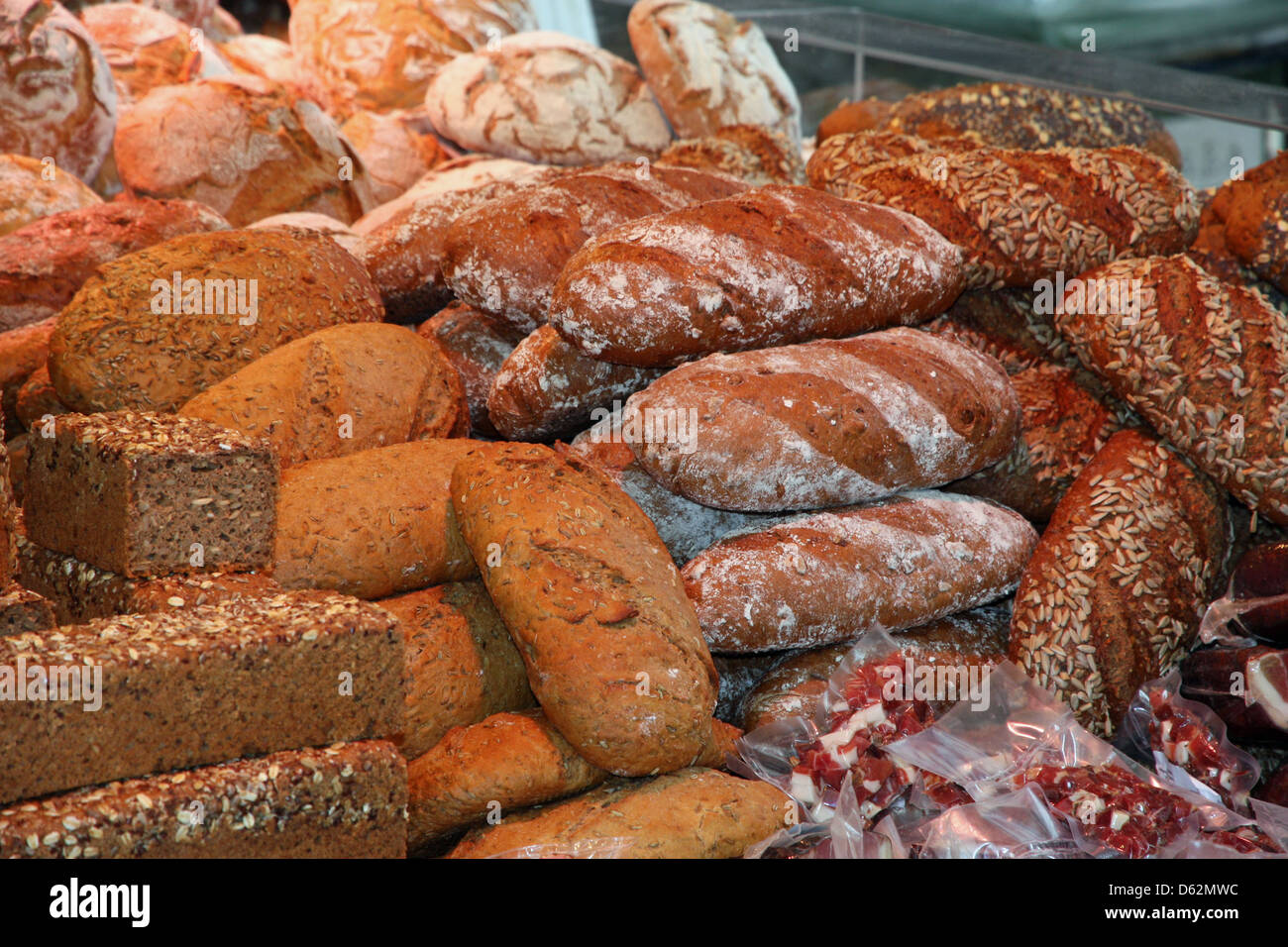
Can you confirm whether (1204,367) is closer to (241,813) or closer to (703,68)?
(241,813)

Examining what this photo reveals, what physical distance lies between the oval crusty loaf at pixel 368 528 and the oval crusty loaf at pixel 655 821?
0.56m

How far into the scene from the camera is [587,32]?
18.8 ft

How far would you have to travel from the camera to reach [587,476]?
219 cm

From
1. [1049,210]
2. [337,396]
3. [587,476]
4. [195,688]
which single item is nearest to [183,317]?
[337,396]

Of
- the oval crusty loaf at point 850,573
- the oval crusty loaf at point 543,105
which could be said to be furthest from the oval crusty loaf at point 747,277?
the oval crusty loaf at point 543,105

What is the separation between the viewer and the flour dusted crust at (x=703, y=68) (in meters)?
4.59

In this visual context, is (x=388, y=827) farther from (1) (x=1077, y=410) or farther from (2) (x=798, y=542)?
(1) (x=1077, y=410)

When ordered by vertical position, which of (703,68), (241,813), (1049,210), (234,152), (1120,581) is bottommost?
(1120,581)

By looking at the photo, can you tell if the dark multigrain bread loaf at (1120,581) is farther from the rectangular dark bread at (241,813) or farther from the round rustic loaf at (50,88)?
the round rustic loaf at (50,88)

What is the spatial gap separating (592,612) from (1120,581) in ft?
4.08

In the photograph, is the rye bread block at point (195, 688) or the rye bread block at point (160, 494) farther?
the rye bread block at point (160, 494)
